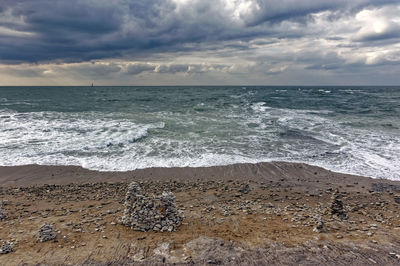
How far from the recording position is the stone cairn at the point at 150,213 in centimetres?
781

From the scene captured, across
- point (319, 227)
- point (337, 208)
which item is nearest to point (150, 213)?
point (319, 227)

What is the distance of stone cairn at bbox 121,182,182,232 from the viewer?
25.6 feet

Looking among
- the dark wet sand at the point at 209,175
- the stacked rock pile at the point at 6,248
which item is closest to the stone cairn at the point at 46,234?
the stacked rock pile at the point at 6,248

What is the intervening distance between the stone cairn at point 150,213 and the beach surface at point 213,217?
0.27 m

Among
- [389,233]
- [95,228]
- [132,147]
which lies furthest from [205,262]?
[132,147]

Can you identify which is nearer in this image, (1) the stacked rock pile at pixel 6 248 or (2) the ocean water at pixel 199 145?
(1) the stacked rock pile at pixel 6 248

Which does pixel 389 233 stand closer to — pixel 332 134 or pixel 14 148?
pixel 332 134

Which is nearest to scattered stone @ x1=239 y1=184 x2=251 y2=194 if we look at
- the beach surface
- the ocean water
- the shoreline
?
the beach surface

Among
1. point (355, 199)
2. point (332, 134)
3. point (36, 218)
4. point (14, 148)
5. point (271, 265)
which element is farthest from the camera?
point (332, 134)

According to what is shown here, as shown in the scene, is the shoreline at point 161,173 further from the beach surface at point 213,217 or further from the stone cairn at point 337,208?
the stone cairn at point 337,208

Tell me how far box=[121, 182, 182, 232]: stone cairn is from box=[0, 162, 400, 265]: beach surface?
27cm

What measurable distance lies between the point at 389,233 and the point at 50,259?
9.83 metres

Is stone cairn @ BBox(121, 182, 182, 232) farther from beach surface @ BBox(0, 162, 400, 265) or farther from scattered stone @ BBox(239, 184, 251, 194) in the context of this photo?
scattered stone @ BBox(239, 184, 251, 194)

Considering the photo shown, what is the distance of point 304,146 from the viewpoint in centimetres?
1911
